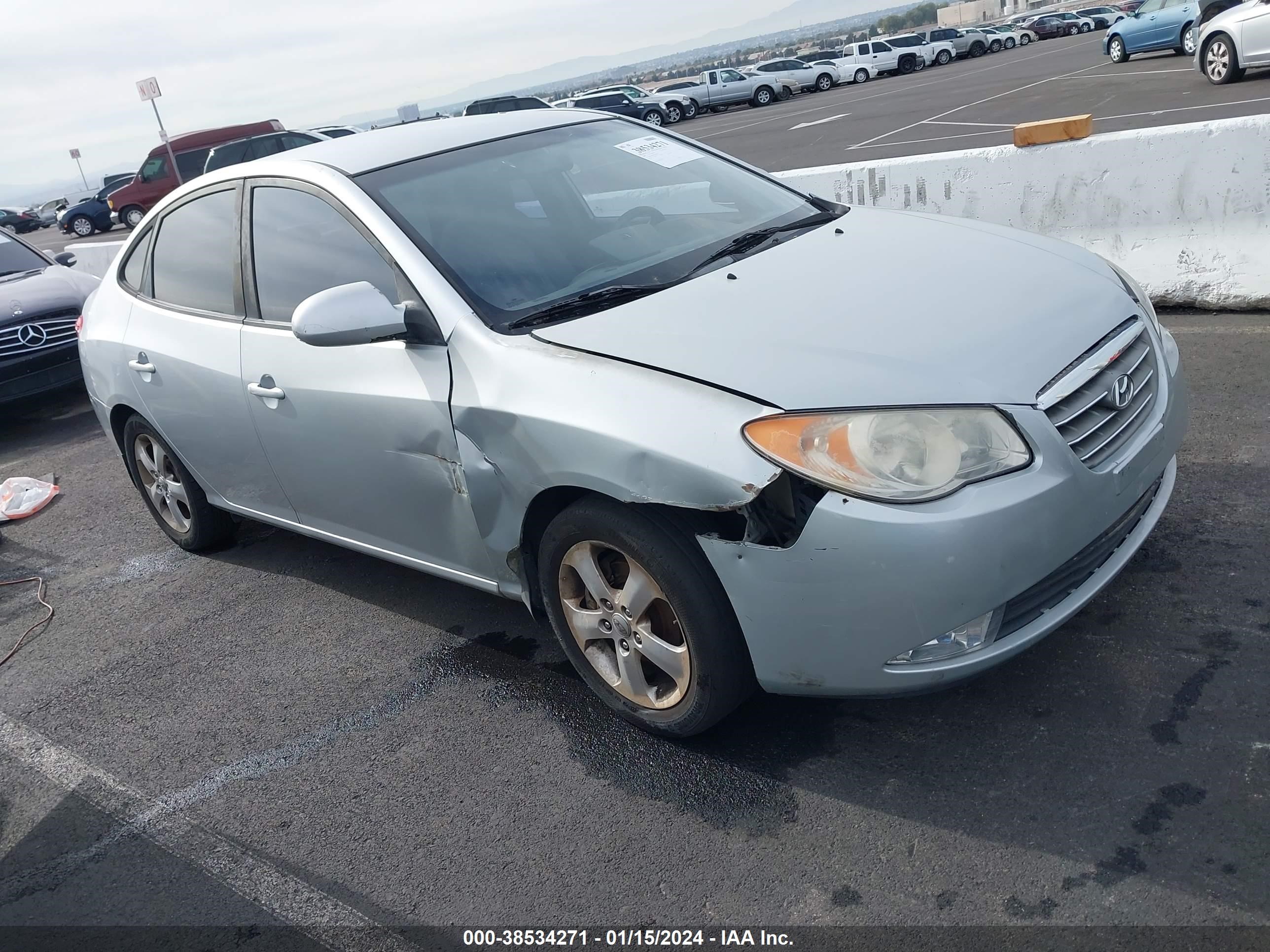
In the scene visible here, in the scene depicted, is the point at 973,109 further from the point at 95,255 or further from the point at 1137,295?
the point at 1137,295

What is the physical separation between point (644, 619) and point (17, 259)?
870 cm

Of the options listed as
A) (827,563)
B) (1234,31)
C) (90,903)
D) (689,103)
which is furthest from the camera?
(689,103)

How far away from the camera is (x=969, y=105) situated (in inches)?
895

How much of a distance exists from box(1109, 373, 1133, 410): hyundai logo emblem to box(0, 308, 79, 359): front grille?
796 centimetres

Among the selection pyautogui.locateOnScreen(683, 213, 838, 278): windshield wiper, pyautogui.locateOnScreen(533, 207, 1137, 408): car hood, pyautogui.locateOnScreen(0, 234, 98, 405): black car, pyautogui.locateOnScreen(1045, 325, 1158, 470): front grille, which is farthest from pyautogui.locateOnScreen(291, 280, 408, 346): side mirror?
pyautogui.locateOnScreen(0, 234, 98, 405): black car

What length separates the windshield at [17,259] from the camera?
9242 millimetres

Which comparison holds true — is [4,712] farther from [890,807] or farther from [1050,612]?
[1050,612]

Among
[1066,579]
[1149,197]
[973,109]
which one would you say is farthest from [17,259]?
[973,109]

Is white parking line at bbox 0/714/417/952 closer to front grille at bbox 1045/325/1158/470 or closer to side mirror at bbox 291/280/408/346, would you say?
side mirror at bbox 291/280/408/346

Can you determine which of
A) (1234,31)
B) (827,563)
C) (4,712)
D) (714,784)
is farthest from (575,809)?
(1234,31)

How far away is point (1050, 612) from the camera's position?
2.68 meters

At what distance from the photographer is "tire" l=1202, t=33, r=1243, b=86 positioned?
53.2ft

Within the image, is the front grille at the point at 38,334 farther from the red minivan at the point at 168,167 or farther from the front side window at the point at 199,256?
the red minivan at the point at 168,167

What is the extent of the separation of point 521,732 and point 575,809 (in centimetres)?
45
